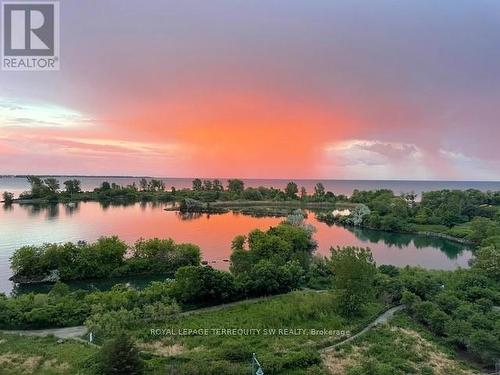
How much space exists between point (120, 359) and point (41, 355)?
4838mm

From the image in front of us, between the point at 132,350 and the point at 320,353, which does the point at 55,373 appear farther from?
the point at 320,353

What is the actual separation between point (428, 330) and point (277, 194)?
78957mm

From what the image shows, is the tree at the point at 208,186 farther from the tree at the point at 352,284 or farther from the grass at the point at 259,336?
the tree at the point at 352,284

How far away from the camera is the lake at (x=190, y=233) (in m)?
39.6

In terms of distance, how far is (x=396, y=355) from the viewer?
54.2ft

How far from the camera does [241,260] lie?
Result: 1117 inches

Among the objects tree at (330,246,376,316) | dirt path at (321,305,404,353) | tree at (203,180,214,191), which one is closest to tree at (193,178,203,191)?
tree at (203,180,214,191)

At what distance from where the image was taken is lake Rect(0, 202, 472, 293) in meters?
39.6

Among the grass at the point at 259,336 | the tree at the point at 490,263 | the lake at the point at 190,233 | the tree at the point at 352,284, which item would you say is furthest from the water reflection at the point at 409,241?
the grass at the point at 259,336

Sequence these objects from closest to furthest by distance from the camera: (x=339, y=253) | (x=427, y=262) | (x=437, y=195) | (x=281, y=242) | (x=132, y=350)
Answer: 1. (x=132, y=350)
2. (x=339, y=253)
3. (x=281, y=242)
4. (x=427, y=262)
5. (x=437, y=195)

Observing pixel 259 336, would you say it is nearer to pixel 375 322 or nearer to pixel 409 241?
pixel 375 322

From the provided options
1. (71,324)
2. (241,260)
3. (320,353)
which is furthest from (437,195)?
(71,324)

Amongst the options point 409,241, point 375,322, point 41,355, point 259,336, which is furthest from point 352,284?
point 409,241

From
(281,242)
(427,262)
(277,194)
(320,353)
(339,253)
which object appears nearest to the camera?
(320,353)
